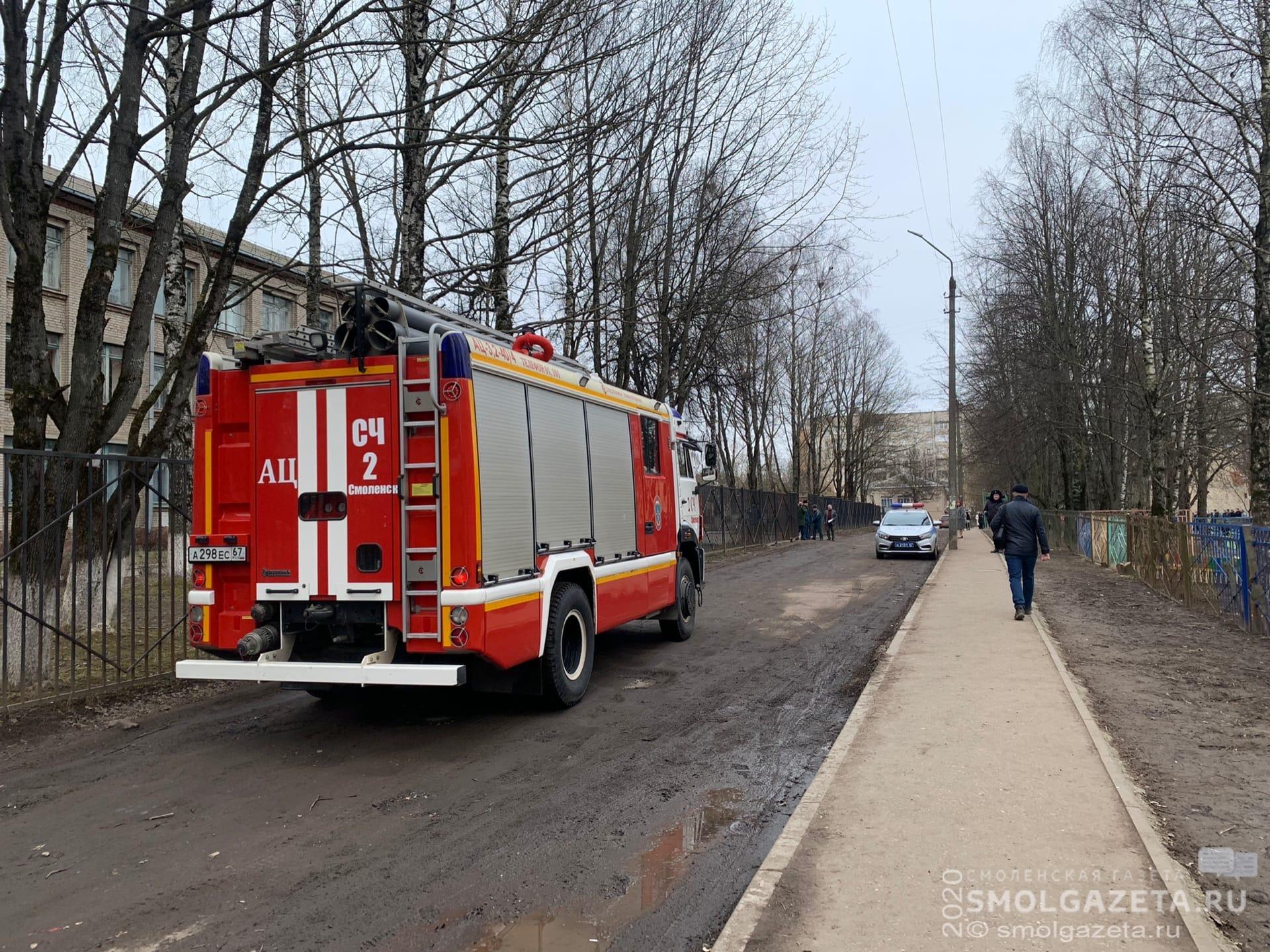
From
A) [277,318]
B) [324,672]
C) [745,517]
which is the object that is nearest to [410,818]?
[324,672]

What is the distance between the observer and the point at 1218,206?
44.2ft

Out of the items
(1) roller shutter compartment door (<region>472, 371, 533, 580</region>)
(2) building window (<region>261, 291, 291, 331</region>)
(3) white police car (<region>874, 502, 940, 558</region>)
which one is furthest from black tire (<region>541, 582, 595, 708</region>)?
(2) building window (<region>261, 291, 291, 331</region>)

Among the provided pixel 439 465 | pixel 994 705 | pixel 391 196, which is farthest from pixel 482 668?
pixel 391 196

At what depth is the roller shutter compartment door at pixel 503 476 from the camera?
19.7 feet

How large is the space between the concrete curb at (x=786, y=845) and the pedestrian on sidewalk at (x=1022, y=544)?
209 inches

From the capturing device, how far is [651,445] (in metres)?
9.92

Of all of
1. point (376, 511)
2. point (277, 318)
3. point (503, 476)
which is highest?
point (277, 318)

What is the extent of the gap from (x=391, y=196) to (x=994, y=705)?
1224 cm

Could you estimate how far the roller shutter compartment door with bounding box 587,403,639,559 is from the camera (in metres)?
8.12

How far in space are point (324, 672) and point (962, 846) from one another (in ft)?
13.5

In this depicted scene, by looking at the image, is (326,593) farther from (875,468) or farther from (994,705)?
(875,468)

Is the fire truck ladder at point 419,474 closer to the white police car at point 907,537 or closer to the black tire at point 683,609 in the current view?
the black tire at point 683,609

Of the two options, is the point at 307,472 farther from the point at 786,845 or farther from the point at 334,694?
the point at 786,845

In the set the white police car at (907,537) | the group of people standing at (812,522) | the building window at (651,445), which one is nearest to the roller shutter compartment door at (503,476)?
the building window at (651,445)
